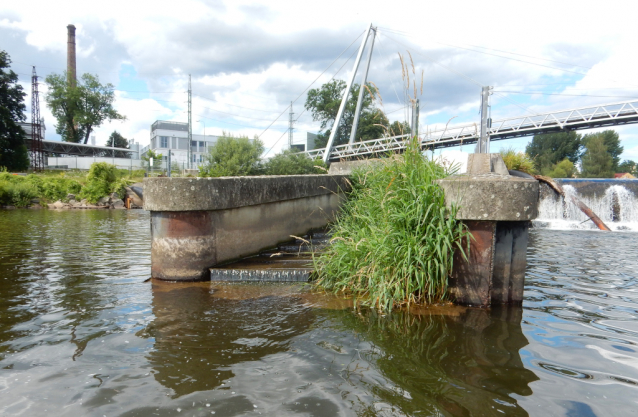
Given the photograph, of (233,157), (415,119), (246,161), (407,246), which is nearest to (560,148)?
(246,161)

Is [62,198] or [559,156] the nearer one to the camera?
[62,198]

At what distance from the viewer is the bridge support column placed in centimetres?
361

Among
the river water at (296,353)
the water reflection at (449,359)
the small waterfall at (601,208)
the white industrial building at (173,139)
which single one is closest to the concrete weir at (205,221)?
the river water at (296,353)

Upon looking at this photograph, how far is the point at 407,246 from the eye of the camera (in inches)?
145

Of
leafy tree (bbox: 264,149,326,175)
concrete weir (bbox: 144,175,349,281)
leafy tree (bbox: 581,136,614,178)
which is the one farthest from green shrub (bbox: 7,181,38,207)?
leafy tree (bbox: 581,136,614,178)

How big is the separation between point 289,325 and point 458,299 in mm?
1663

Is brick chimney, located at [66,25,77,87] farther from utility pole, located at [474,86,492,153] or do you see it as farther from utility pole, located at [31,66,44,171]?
utility pole, located at [474,86,492,153]

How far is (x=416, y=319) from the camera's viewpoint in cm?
340

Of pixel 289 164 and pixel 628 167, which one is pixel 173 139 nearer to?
pixel 289 164

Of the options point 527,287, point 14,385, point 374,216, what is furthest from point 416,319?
point 14,385

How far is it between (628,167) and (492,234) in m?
78.4

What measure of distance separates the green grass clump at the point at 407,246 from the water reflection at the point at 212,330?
0.67 meters

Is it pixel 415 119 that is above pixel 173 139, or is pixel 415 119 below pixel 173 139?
below

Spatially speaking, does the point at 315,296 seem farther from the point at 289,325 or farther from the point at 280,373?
the point at 280,373
